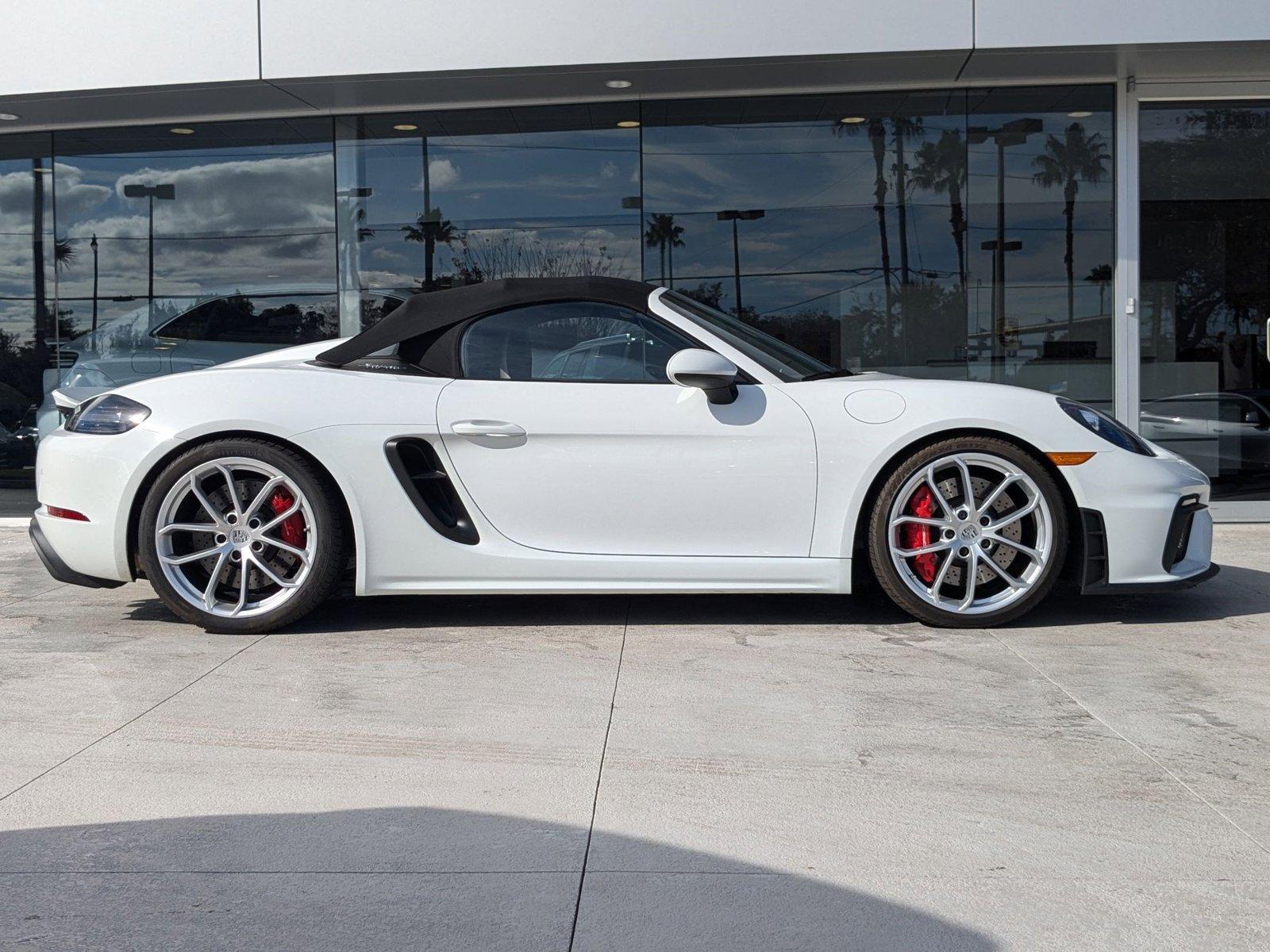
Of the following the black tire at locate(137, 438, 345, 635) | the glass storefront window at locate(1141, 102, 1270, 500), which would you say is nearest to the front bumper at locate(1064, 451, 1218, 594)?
the black tire at locate(137, 438, 345, 635)

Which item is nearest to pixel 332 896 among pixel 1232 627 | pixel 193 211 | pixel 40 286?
pixel 1232 627

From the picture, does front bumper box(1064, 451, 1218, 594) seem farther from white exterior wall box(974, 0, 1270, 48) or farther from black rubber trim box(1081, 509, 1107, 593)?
white exterior wall box(974, 0, 1270, 48)

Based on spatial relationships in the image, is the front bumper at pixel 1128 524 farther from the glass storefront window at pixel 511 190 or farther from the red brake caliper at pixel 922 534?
the glass storefront window at pixel 511 190

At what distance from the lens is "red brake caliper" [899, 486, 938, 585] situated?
4.52m

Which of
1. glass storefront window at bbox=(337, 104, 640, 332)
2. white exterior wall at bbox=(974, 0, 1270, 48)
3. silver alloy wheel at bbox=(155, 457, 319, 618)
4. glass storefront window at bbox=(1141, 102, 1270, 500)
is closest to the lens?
silver alloy wheel at bbox=(155, 457, 319, 618)

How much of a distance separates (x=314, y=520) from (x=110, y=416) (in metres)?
0.90

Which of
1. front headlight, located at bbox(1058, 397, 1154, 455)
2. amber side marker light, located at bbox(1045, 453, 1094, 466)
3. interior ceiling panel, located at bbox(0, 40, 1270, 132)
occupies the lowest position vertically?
amber side marker light, located at bbox(1045, 453, 1094, 466)

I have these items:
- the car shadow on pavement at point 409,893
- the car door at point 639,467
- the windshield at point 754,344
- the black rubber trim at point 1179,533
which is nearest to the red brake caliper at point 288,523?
the car door at point 639,467

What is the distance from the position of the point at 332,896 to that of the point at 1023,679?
2379mm

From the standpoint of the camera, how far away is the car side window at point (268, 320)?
945 cm

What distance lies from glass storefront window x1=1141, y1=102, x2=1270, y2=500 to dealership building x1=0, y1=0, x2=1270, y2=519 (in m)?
0.02

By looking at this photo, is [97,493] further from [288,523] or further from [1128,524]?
[1128,524]

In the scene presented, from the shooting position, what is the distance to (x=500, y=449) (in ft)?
14.7

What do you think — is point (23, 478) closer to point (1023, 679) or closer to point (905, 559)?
point (905, 559)
